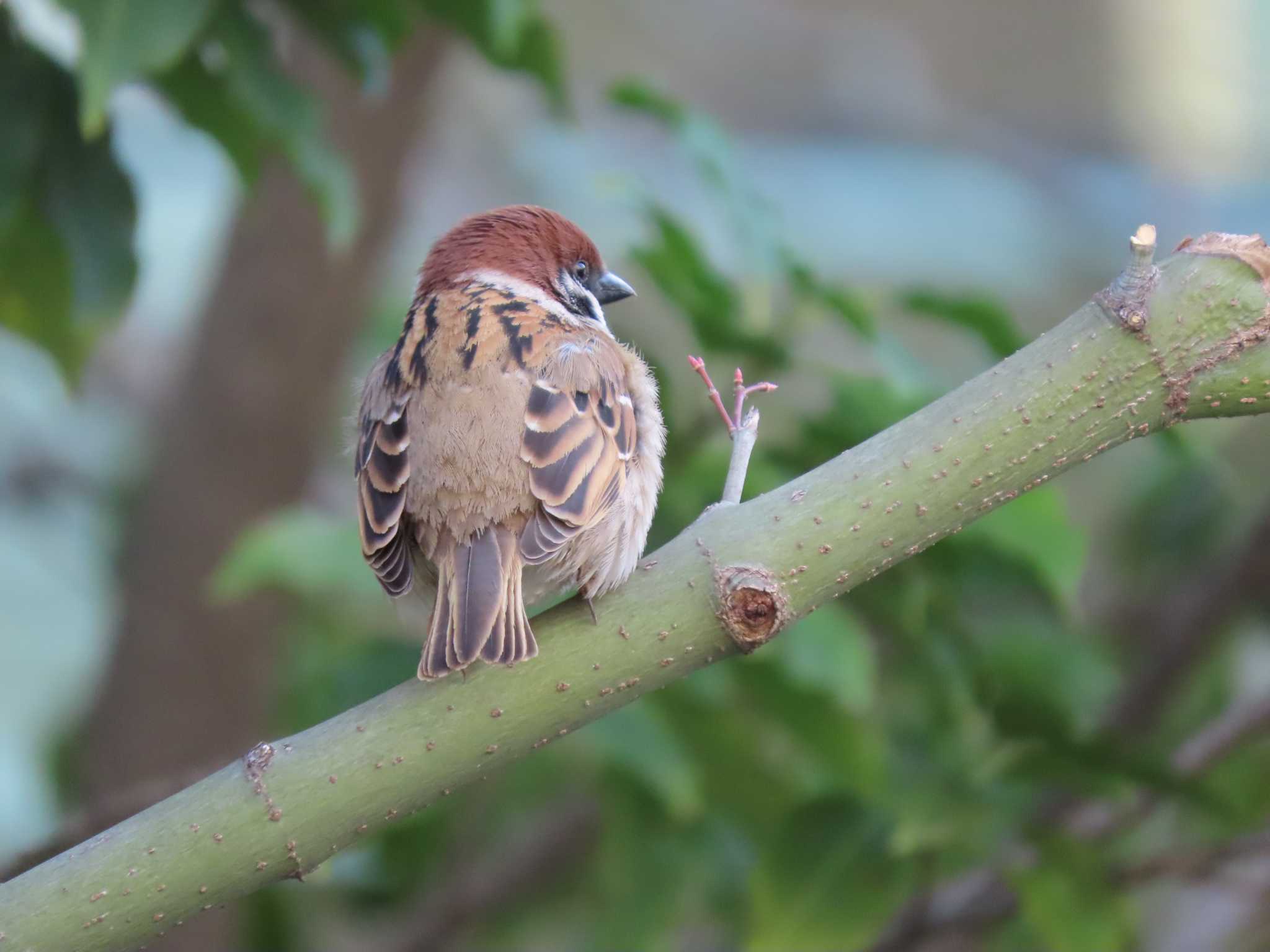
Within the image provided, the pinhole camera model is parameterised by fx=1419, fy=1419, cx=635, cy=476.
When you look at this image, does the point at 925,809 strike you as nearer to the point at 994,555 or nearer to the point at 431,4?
the point at 994,555

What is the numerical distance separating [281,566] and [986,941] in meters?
2.13

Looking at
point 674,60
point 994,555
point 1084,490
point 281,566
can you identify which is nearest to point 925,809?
point 994,555

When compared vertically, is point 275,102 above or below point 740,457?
above

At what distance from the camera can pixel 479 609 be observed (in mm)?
1993

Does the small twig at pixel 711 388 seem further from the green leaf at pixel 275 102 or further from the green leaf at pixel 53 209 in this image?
the green leaf at pixel 53 209

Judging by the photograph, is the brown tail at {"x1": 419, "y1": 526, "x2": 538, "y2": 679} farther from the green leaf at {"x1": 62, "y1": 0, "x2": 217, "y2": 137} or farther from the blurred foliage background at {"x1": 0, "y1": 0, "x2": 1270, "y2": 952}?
the green leaf at {"x1": 62, "y1": 0, "x2": 217, "y2": 137}

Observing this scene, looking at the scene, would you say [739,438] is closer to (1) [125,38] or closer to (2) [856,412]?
(2) [856,412]

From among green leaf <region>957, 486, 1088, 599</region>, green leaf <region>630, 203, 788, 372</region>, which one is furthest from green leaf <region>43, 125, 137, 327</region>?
green leaf <region>957, 486, 1088, 599</region>

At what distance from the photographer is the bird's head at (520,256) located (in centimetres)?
295

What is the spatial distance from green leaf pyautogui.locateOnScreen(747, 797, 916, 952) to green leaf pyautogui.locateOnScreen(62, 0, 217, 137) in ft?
6.16

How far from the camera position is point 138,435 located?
5.68 metres

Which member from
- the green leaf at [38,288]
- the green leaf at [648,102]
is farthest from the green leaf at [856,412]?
the green leaf at [38,288]

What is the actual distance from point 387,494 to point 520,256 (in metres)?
0.84

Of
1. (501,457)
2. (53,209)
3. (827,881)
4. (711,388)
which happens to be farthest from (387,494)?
(827,881)
